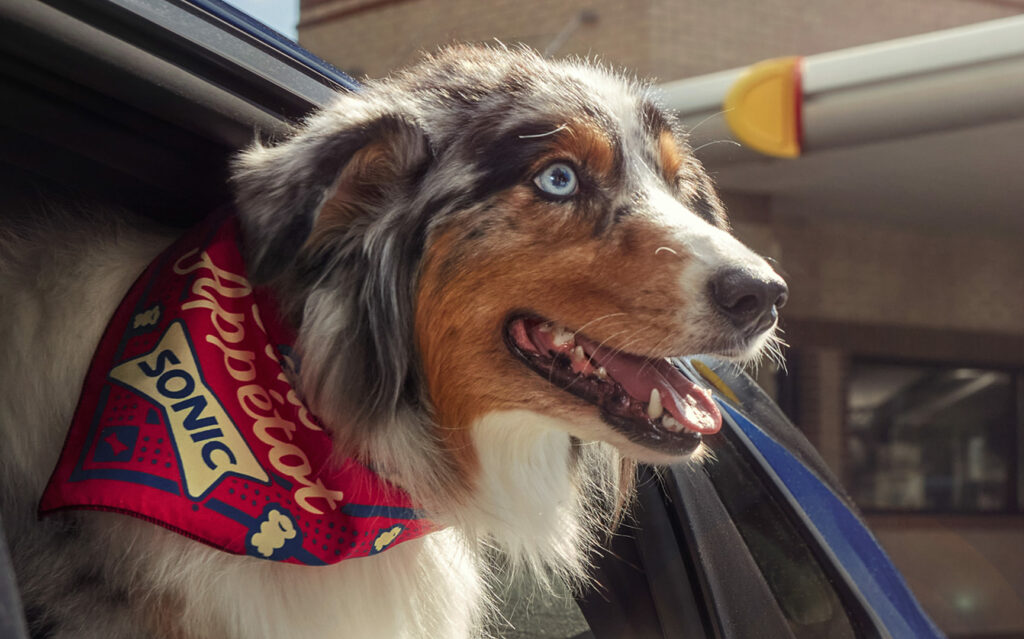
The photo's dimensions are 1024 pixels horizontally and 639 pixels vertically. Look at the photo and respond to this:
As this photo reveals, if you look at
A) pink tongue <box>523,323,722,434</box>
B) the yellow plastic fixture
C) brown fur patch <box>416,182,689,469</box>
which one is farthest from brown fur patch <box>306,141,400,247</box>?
the yellow plastic fixture

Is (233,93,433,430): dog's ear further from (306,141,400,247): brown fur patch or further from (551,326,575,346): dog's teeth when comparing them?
(551,326,575,346): dog's teeth

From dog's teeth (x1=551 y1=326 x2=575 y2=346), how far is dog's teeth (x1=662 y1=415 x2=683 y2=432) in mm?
210

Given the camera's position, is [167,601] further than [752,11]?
No

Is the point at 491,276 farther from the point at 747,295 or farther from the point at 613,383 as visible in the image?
the point at 747,295

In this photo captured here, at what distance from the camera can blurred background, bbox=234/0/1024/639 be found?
10.5 m

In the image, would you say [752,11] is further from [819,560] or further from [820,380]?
[819,560]

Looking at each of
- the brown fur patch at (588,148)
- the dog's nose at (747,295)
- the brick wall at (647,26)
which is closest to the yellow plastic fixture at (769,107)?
the brick wall at (647,26)

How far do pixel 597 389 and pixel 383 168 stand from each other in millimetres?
542

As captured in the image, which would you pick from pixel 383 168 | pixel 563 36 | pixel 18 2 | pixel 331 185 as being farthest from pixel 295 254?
pixel 563 36

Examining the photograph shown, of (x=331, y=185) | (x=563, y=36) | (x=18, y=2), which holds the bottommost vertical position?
(x=331, y=185)

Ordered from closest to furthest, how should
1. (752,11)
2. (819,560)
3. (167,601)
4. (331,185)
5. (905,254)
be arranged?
(167,601)
(331,185)
(819,560)
(752,11)
(905,254)

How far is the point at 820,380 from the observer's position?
38.2 feet

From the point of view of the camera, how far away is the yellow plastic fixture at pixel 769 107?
653cm

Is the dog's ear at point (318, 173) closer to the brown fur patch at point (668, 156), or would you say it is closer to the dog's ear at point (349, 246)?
the dog's ear at point (349, 246)
